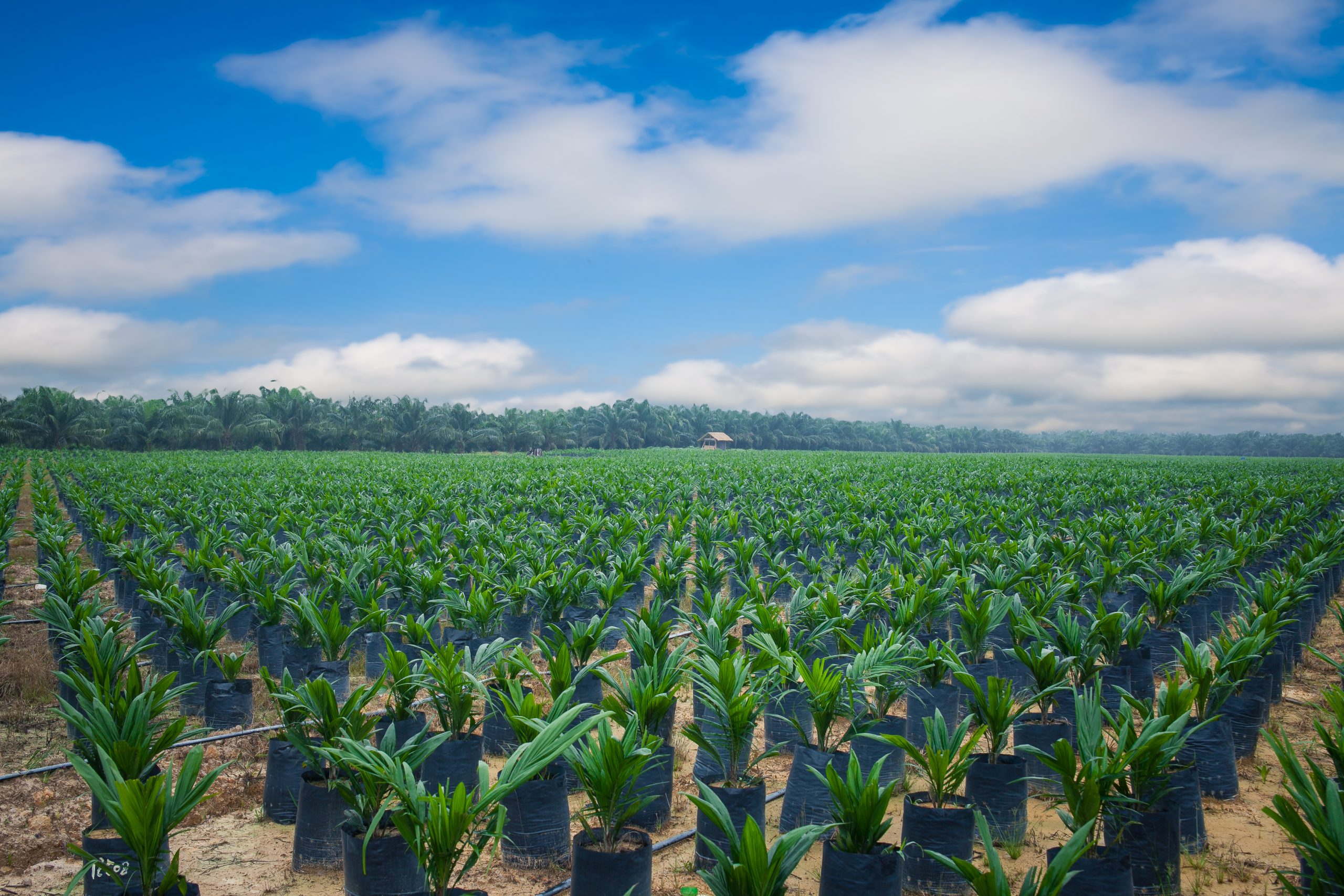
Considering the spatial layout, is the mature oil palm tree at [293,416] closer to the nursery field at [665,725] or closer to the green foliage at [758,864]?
the nursery field at [665,725]

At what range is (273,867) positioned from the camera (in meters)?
3.75

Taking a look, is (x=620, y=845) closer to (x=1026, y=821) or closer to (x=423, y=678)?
(x=423, y=678)

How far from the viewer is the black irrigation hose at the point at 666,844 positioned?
3.48m

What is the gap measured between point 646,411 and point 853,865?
90.1m

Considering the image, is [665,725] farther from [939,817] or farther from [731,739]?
[939,817]

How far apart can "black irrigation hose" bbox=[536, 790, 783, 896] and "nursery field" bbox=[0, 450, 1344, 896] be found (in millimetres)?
22

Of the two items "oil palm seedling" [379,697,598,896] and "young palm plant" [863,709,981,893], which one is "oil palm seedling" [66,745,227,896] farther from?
"young palm plant" [863,709,981,893]

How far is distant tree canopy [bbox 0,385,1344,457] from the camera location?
5841cm

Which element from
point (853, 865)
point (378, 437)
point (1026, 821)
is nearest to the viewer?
point (853, 865)

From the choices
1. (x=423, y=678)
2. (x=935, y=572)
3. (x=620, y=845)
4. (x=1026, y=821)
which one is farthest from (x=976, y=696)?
(x=935, y=572)

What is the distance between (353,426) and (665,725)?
7481cm

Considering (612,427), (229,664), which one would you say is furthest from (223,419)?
(229,664)

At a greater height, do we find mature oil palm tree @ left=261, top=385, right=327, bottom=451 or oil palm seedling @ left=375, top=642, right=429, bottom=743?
mature oil palm tree @ left=261, top=385, right=327, bottom=451

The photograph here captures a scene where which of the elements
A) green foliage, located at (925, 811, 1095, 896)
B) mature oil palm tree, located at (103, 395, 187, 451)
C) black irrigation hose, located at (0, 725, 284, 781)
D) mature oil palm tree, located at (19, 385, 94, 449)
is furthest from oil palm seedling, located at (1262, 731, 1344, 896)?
mature oil palm tree, located at (19, 385, 94, 449)
